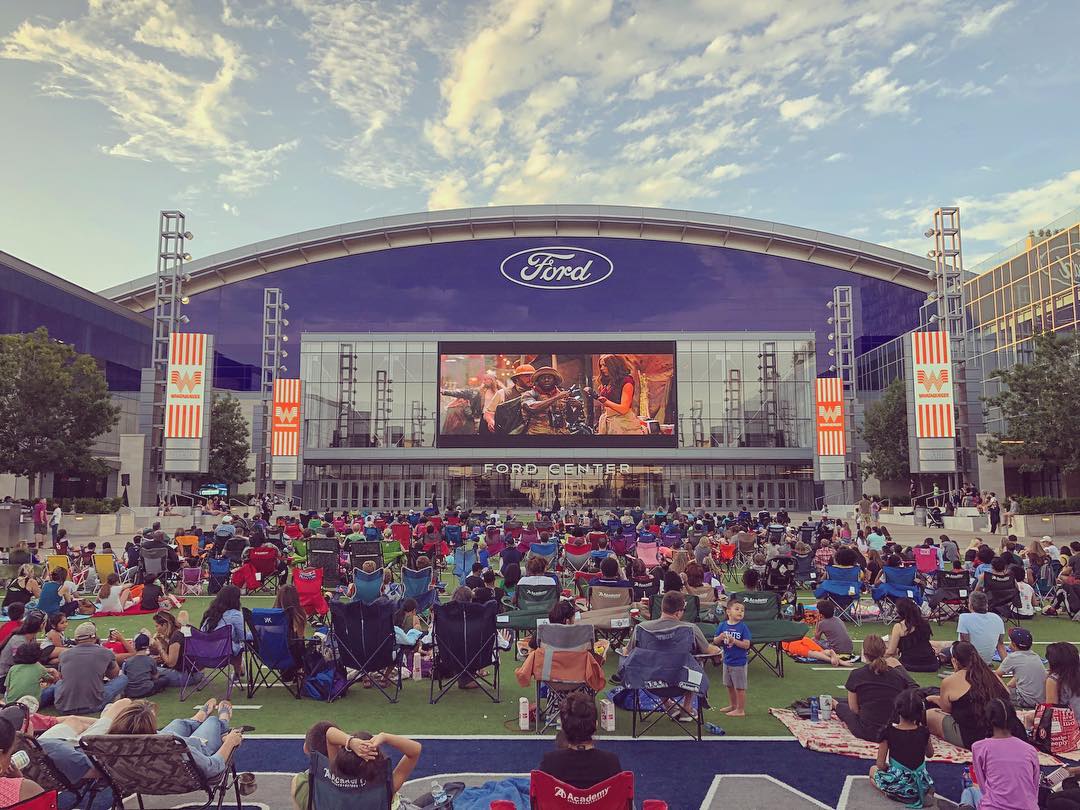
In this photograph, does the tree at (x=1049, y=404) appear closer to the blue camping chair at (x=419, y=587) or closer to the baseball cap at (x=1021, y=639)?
the baseball cap at (x=1021, y=639)

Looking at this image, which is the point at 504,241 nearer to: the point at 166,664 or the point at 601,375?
the point at 601,375

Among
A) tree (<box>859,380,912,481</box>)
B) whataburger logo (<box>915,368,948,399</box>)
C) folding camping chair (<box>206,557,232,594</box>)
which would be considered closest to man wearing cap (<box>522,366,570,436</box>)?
tree (<box>859,380,912,481</box>)

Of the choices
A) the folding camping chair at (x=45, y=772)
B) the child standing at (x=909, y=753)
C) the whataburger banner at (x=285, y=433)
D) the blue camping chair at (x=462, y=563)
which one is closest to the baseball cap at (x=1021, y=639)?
the child standing at (x=909, y=753)

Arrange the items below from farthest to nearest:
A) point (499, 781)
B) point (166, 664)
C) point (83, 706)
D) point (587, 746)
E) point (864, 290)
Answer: point (864, 290) < point (166, 664) < point (83, 706) < point (499, 781) < point (587, 746)

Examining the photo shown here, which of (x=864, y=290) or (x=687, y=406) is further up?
(x=864, y=290)

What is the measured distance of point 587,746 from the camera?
4.59 m

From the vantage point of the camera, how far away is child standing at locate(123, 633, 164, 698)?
880 centimetres

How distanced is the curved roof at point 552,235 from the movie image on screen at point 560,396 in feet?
55.6

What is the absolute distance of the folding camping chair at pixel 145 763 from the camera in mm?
5109

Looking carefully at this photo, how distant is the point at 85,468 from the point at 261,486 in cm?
2791

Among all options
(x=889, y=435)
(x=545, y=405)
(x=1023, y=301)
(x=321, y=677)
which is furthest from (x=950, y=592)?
(x=1023, y=301)

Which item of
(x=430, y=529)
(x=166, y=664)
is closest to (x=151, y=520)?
(x=430, y=529)

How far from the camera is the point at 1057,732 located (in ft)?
20.5

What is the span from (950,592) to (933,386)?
25.2m
